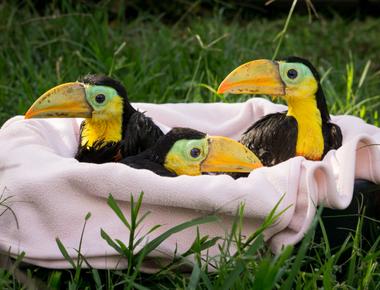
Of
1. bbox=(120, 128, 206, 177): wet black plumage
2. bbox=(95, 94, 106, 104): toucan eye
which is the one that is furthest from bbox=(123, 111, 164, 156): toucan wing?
bbox=(120, 128, 206, 177): wet black plumage

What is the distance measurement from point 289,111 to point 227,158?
424 millimetres

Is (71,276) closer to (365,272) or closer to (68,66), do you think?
(365,272)

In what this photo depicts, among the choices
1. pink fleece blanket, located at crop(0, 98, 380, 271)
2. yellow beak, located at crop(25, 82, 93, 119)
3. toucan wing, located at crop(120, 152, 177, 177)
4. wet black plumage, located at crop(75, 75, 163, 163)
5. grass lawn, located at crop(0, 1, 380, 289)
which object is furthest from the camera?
grass lawn, located at crop(0, 1, 380, 289)

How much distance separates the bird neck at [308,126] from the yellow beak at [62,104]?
2.08 ft

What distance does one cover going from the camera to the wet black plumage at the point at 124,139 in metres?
2.51

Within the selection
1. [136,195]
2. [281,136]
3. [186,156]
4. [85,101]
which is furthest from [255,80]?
[136,195]

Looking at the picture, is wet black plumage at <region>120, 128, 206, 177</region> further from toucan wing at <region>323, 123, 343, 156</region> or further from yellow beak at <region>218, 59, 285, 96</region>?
toucan wing at <region>323, 123, 343, 156</region>

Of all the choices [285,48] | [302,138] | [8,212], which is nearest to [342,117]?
[302,138]

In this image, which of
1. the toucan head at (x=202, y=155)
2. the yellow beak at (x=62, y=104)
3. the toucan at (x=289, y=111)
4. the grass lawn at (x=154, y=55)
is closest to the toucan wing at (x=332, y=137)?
the toucan at (x=289, y=111)

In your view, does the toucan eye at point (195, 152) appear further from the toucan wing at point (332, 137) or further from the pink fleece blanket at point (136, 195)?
the toucan wing at point (332, 137)

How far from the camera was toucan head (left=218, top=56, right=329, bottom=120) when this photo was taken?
2.51 meters

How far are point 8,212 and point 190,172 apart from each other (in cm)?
51

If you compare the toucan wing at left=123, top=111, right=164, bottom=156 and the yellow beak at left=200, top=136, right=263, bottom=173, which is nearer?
the yellow beak at left=200, top=136, right=263, bottom=173

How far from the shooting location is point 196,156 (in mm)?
2254
